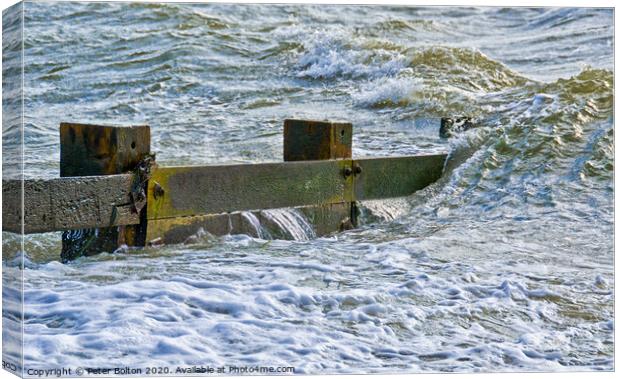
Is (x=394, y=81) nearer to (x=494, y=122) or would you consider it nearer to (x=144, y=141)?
(x=494, y=122)

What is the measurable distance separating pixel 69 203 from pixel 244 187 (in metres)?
1.17

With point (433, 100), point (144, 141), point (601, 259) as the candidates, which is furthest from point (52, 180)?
point (433, 100)

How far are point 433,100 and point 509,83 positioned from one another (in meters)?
0.74

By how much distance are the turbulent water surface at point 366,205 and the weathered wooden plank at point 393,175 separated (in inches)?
3.2

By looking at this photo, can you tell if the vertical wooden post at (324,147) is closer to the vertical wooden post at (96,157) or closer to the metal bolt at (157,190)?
the metal bolt at (157,190)

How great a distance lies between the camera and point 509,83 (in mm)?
8039

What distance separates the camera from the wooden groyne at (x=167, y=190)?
5.96 meters

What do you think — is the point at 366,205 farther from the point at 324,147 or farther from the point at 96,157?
the point at 96,157

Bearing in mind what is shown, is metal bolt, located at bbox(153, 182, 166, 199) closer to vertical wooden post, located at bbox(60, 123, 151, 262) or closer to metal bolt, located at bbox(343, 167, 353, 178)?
vertical wooden post, located at bbox(60, 123, 151, 262)

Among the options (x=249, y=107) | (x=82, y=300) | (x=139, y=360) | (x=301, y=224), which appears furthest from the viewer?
(x=249, y=107)

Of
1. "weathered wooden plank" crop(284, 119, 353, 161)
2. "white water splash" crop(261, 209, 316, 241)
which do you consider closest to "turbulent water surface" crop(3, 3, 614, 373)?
"white water splash" crop(261, 209, 316, 241)

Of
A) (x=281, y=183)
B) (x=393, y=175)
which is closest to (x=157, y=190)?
(x=281, y=183)

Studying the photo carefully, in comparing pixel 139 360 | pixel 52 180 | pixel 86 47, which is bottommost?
pixel 139 360

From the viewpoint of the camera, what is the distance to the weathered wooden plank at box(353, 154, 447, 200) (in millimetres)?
7543
